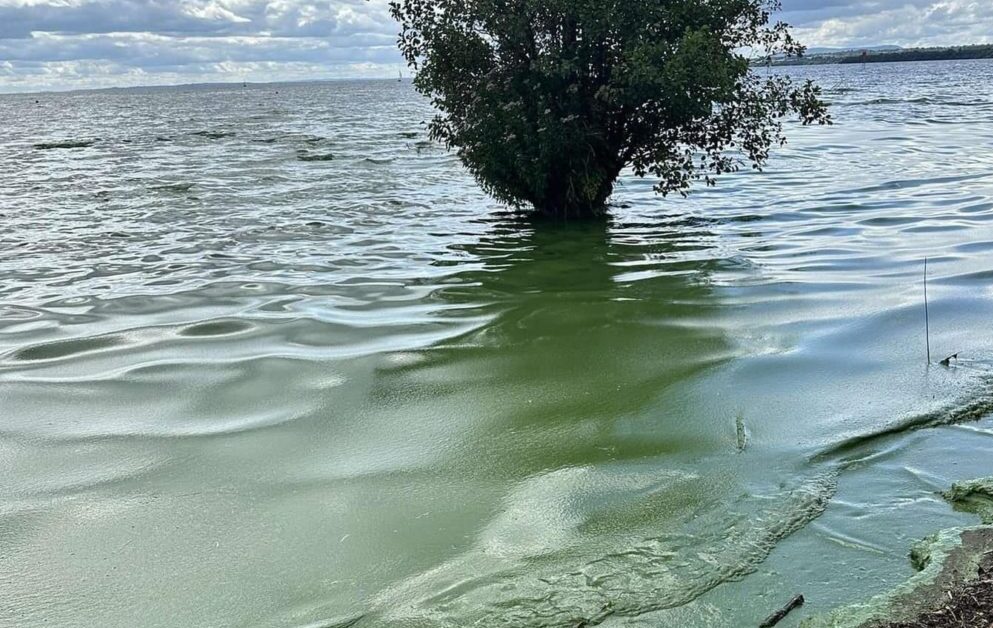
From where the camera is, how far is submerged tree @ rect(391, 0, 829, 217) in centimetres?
1234

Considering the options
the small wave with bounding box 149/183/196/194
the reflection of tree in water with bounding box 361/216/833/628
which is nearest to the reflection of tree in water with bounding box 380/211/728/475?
the reflection of tree in water with bounding box 361/216/833/628

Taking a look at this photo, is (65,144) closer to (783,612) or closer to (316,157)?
(316,157)

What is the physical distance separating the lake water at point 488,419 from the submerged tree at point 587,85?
1.16 metres

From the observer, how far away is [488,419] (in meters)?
6.24

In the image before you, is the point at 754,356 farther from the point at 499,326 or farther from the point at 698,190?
the point at 698,190

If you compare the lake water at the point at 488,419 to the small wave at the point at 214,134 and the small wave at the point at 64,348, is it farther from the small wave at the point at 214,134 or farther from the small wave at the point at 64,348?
the small wave at the point at 214,134

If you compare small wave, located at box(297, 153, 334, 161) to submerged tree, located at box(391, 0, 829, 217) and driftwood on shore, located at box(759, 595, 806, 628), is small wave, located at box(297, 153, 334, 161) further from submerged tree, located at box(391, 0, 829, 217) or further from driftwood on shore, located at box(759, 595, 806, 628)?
driftwood on shore, located at box(759, 595, 806, 628)

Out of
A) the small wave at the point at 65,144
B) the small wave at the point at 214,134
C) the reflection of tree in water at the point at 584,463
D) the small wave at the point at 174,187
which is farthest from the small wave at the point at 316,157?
the reflection of tree in water at the point at 584,463

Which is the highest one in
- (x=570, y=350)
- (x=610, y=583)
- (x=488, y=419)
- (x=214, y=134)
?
(x=214, y=134)

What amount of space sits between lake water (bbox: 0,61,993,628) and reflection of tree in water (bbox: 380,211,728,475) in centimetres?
4

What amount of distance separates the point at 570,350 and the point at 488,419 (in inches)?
69.0

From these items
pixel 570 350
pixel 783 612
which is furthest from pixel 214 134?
pixel 783 612

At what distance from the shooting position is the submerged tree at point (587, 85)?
1234cm

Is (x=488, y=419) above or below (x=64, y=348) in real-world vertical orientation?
below
